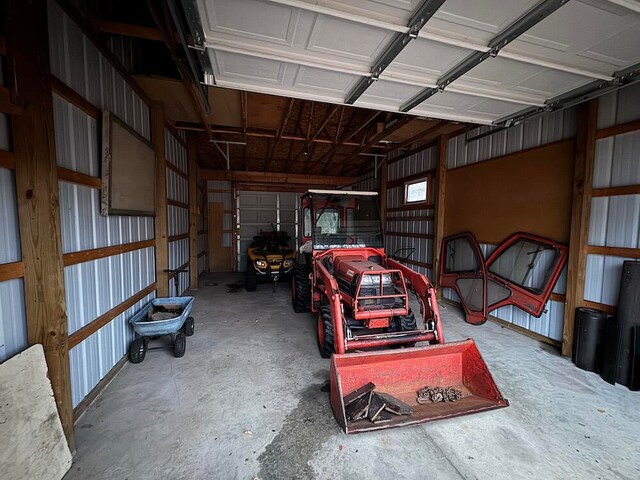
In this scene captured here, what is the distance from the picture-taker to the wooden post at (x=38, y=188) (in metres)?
1.38

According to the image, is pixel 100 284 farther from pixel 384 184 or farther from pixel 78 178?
pixel 384 184

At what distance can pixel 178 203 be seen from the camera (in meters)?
5.10

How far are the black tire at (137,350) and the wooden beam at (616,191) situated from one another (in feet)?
16.9

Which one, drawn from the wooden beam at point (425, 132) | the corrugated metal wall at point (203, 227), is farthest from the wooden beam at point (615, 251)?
the corrugated metal wall at point (203, 227)

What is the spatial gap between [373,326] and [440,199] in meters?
3.48

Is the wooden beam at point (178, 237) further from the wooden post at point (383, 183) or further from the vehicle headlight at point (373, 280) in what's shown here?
the wooden post at point (383, 183)

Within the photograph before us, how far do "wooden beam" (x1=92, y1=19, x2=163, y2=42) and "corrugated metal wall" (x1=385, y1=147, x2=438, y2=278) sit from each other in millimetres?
4825

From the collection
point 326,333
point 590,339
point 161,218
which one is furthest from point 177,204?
point 590,339

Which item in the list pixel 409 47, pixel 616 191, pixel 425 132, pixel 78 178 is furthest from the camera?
pixel 425 132

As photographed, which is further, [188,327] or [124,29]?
[188,327]

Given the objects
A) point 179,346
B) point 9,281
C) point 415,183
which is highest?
point 415,183

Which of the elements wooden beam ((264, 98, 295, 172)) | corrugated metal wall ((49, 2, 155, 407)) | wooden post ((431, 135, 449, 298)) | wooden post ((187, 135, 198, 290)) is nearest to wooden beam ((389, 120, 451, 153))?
wooden post ((431, 135, 449, 298))

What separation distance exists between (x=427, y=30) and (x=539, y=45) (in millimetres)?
848

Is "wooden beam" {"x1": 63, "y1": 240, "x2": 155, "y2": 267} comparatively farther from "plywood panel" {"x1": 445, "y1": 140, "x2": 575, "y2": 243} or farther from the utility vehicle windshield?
"plywood panel" {"x1": 445, "y1": 140, "x2": 575, "y2": 243}
